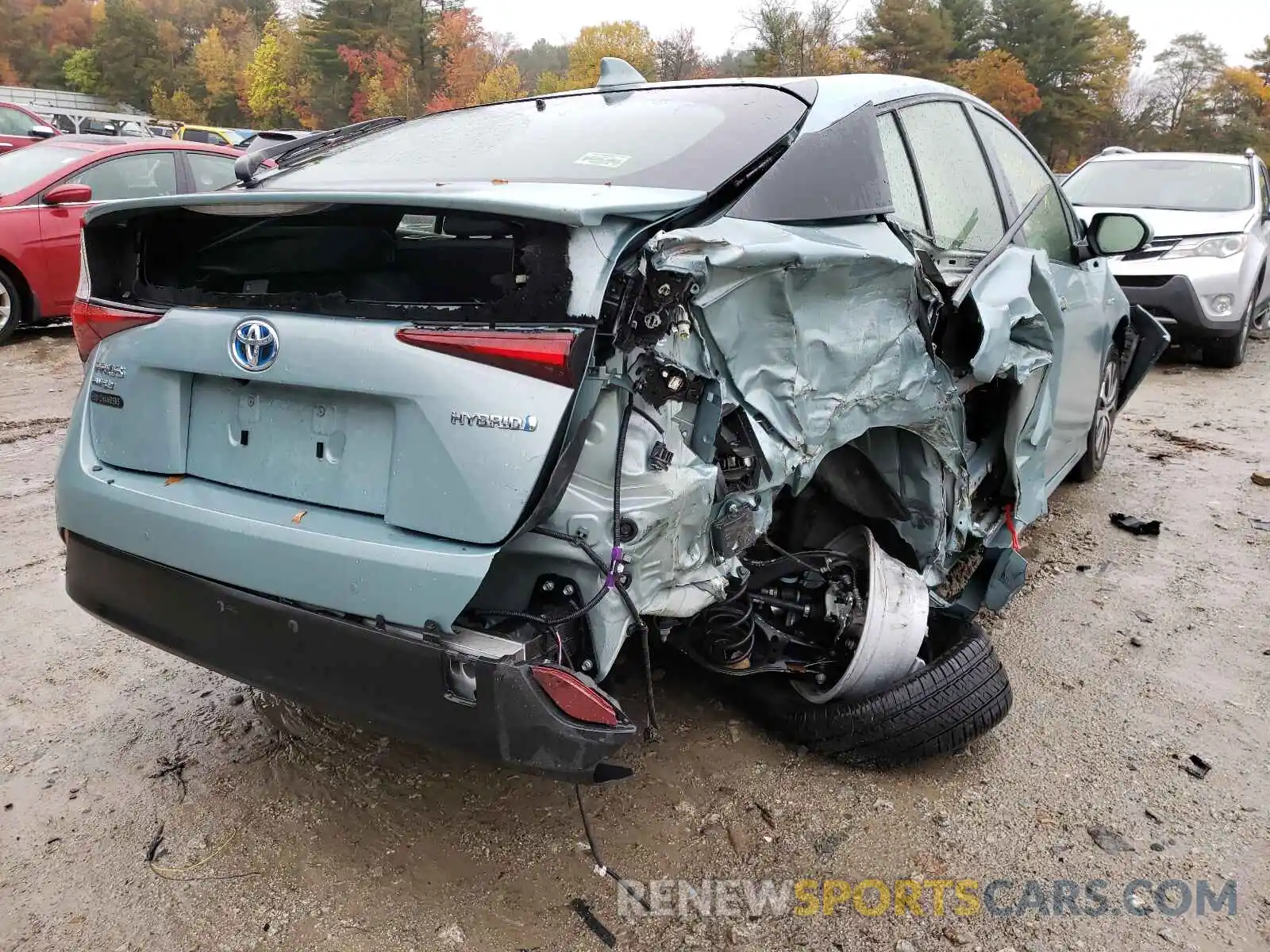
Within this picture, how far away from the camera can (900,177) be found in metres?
2.64

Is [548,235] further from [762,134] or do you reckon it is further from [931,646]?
[931,646]

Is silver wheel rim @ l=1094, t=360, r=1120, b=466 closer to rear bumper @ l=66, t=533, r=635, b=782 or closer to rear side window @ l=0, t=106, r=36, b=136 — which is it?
rear bumper @ l=66, t=533, r=635, b=782

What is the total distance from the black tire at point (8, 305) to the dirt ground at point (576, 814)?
4.67 metres

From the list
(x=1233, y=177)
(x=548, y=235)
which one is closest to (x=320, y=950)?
(x=548, y=235)

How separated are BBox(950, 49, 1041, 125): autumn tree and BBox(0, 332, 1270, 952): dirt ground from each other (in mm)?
43874

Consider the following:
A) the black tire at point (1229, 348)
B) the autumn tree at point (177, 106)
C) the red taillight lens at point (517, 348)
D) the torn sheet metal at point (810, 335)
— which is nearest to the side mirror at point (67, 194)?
the red taillight lens at point (517, 348)

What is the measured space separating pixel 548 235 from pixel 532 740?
37.0 inches

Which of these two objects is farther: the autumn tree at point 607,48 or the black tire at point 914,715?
the autumn tree at point 607,48

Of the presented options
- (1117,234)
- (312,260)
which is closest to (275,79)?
(1117,234)

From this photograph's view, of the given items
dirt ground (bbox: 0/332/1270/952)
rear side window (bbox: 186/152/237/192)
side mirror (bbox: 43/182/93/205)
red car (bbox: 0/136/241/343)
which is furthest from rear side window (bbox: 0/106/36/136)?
dirt ground (bbox: 0/332/1270/952)

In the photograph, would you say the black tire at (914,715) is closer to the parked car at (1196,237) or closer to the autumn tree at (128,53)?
the parked car at (1196,237)

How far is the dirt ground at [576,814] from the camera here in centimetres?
197

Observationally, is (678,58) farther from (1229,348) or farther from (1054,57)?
(1229,348)

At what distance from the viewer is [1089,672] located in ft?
10.0
